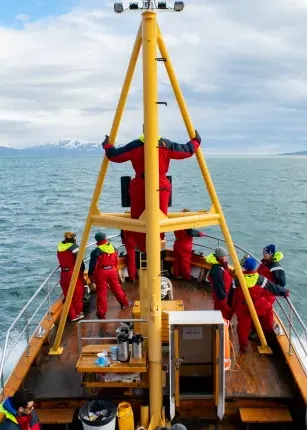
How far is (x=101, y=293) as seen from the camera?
8.52 metres

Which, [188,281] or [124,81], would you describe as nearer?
[124,81]

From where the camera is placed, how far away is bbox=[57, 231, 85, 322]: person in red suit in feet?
27.5

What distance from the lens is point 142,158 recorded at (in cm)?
609

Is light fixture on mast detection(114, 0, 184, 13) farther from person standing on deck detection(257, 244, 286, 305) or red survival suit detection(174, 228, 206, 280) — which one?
red survival suit detection(174, 228, 206, 280)

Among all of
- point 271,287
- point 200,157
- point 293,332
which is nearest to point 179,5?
point 200,157

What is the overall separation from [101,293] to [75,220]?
2827 cm

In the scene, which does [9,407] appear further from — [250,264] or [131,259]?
[131,259]

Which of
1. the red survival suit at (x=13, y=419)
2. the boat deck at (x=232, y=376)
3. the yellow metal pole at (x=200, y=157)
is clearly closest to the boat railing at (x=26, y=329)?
the boat deck at (x=232, y=376)

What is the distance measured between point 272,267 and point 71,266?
3.66 m

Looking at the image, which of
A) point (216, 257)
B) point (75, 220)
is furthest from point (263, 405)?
point (75, 220)

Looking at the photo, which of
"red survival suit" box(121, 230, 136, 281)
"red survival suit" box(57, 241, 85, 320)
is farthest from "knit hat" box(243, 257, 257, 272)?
"red survival suit" box(121, 230, 136, 281)

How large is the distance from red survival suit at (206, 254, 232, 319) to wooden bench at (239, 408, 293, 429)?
1837 millimetres

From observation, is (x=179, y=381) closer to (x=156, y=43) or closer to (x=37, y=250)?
(x=156, y=43)

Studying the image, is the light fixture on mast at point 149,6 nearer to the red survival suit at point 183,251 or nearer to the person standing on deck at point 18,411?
the person standing on deck at point 18,411
